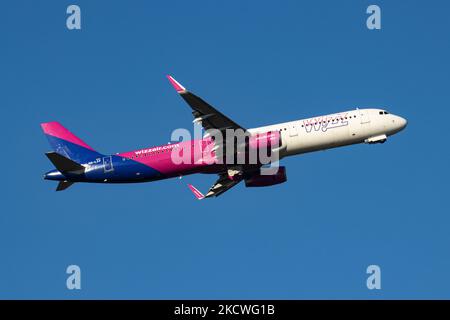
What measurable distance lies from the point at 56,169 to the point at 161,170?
9.77m

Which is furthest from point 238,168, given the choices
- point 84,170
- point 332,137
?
point 84,170

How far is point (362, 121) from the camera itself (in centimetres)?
8319

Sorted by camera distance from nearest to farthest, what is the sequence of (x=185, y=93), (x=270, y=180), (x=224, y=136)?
(x=185, y=93)
(x=224, y=136)
(x=270, y=180)

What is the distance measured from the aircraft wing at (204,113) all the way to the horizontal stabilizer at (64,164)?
12.4 m

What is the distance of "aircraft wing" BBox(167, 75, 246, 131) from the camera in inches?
2923

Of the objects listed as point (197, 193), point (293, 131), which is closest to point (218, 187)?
point (197, 193)

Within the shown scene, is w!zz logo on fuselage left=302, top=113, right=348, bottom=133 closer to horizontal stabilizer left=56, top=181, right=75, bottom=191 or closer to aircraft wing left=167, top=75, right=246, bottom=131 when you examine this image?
aircraft wing left=167, top=75, right=246, bottom=131

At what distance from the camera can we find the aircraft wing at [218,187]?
88.7 meters

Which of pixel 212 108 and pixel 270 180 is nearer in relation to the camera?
pixel 212 108

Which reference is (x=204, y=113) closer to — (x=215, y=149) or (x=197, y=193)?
(x=215, y=149)

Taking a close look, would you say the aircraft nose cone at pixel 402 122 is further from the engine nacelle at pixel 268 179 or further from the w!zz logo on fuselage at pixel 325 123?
the engine nacelle at pixel 268 179

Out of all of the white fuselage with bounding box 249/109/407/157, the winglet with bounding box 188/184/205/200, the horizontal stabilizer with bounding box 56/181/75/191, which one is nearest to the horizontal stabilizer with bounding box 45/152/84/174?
the horizontal stabilizer with bounding box 56/181/75/191

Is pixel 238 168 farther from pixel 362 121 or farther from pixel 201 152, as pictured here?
pixel 362 121

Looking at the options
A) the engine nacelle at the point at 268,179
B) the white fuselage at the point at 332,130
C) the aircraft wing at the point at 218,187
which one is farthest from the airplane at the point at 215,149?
the aircraft wing at the point at 218,187
